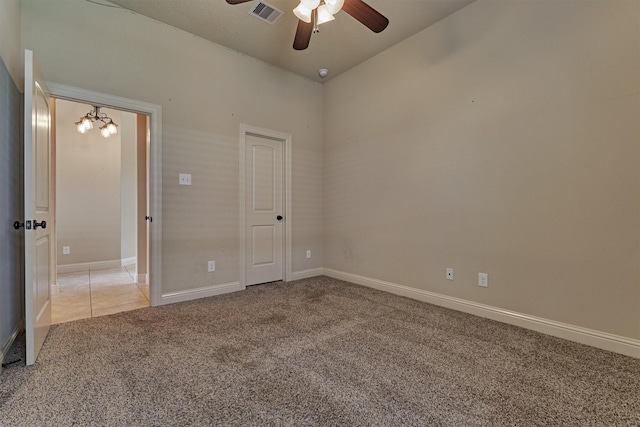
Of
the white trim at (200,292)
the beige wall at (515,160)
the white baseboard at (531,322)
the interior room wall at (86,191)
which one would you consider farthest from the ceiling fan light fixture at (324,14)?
the interior room wall at (86,191)

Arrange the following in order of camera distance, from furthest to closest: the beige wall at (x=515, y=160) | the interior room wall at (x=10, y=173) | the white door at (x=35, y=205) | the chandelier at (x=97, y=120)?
the chandelier at (x=97, y=120) → the beige wall at (x=515, y=160) → the interior room wall at (x=10, y=173) → the white door at (x=35, y=205)

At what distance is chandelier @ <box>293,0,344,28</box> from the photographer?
1808mm

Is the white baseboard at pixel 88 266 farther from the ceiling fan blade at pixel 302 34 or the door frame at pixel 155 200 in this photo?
the ceiling fan blade at pixel 302 34

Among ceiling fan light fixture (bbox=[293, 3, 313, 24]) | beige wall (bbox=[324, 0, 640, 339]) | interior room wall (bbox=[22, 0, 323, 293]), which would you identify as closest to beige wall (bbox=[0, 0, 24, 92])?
interior room wall (bbox=[22, 0, 323, 293])

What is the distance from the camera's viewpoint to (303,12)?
1932 millimetres

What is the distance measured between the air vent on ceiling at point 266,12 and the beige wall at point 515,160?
134 cm

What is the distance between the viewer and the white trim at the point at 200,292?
2.88 metres

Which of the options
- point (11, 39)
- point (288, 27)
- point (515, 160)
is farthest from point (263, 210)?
point (515, 160)

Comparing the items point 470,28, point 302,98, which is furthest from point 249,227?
point 470,28

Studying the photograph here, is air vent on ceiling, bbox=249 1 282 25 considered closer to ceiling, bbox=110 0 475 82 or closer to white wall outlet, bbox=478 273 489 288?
ceiling, bbox=110 0 475 82

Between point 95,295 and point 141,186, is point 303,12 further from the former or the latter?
point 95,295

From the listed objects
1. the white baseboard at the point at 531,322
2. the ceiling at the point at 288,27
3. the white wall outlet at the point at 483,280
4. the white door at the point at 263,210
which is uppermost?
the ceiling at the point at 288,27

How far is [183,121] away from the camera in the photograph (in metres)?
2.99

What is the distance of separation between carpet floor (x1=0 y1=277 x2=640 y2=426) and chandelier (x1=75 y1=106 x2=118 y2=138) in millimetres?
3249
